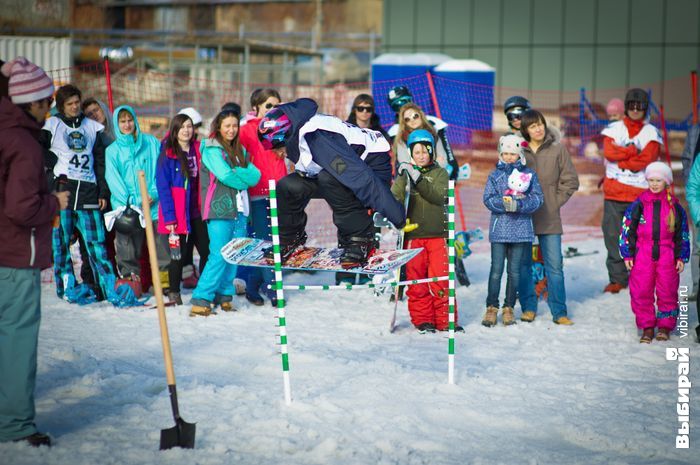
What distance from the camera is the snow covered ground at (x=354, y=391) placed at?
5.04 metres

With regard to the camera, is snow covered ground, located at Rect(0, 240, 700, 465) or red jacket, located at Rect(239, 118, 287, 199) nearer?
snow covered ground, located at Rect(0, 240, 700, 465)

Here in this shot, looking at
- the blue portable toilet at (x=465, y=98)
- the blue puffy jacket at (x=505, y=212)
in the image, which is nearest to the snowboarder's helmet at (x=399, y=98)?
the blue puffy jacket at (x=505, y=212)

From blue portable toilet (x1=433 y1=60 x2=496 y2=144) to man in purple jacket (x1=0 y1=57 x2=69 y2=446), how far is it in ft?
45.9

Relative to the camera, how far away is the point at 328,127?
240 inches

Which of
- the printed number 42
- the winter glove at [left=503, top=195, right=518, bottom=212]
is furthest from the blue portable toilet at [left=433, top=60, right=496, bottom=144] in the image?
the printed number 42

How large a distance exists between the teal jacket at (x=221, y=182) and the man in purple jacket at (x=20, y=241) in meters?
3.44

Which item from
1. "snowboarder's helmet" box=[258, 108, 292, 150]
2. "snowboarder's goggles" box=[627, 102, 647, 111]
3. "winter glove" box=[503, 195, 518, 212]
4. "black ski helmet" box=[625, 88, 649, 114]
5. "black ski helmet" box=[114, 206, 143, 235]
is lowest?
"black ski helmet" box=[114, 206, 143, 235]

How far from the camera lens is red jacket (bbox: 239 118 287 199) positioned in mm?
8844

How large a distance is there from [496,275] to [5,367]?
15.7ft

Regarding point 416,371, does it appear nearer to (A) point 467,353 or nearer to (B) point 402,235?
(A) point 467,353

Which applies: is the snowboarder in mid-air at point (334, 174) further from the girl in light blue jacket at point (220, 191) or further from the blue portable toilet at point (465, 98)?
the blue portable toilet at point (465, 98)

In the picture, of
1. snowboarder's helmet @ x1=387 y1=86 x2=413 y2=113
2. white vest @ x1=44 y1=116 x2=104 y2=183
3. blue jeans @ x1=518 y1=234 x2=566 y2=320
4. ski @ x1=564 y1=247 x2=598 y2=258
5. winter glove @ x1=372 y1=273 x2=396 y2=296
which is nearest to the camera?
winter glove @ x1=372 y1=273 x2=396 y2=296

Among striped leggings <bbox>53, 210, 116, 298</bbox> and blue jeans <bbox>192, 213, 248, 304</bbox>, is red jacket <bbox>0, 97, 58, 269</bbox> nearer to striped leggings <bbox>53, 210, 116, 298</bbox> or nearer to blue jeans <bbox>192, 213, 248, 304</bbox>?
blue jeans <bbox>192, 213, 248, 304</bbox>

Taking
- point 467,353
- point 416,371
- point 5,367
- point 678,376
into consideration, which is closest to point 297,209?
point 416,371
